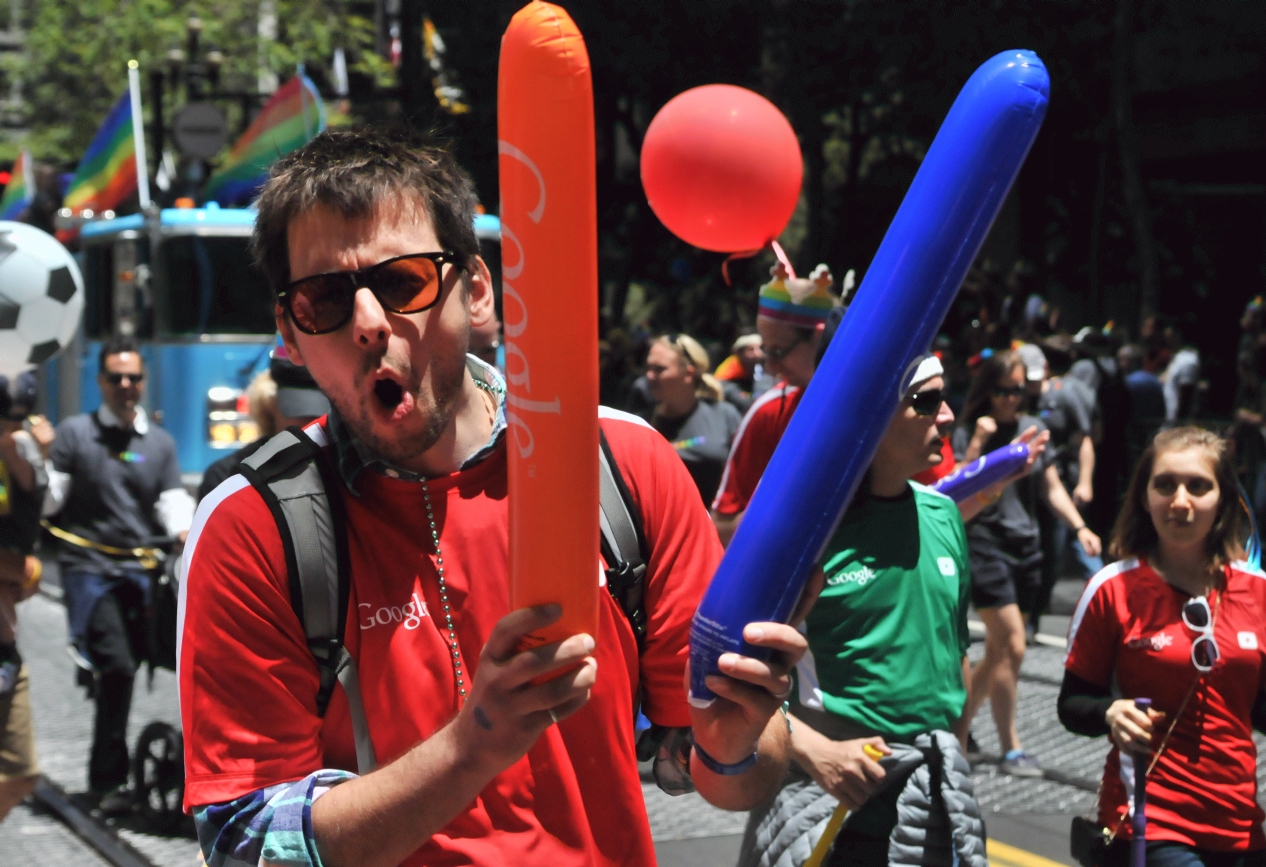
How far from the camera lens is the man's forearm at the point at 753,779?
6.37 feet

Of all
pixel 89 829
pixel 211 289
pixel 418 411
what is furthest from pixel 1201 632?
pixel 211 289

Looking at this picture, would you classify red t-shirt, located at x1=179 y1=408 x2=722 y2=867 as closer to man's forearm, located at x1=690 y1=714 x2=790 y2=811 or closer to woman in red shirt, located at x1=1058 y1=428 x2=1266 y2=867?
man's forearm, located at x1=690 y1=714 x2=790 y2=811

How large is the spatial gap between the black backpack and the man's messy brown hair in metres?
0.23

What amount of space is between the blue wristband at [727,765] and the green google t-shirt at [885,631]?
191 centimetres

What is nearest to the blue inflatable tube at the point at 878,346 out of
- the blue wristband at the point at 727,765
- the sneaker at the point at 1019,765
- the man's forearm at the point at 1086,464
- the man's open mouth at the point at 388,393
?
the blue wristband at the point at 727,765

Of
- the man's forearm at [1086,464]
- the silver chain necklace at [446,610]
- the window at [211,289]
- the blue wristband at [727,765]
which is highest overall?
the silver chain necklace at [446,610]

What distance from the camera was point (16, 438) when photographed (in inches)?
237

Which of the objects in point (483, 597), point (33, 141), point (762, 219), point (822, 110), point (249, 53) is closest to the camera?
point (483, 597)

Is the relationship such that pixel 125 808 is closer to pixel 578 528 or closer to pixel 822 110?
pixel 578 528

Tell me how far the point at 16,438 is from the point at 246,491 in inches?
Result: 180

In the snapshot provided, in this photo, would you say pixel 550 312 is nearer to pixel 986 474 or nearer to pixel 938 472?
pixel 986 474

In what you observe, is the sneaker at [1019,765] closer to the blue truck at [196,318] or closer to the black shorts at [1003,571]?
the black shorts at [1003,571]

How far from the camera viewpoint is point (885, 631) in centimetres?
380

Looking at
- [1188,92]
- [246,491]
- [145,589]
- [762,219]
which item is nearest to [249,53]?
[1188,92]
